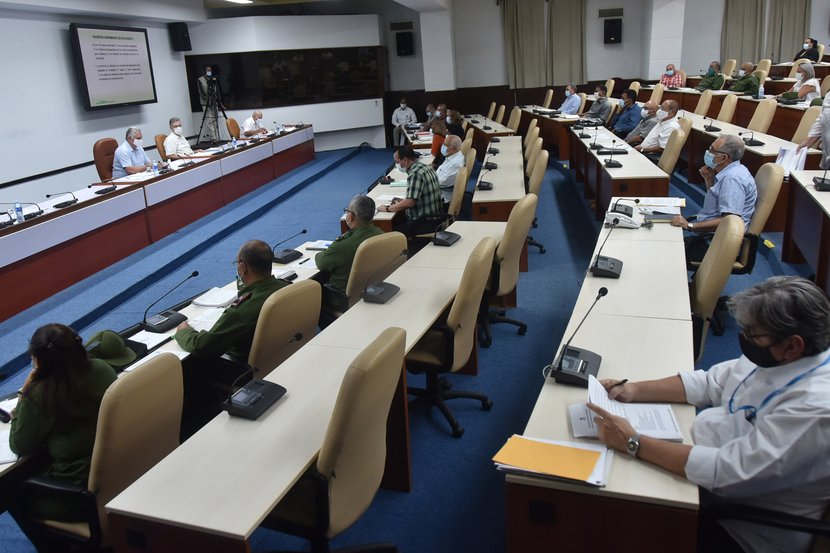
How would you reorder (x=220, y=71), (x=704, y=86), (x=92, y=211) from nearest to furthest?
1. (x=92, y=211)
2. (x=704, y=86)
3. (x=220, y=71)

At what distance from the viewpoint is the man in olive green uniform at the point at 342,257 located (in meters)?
3.79

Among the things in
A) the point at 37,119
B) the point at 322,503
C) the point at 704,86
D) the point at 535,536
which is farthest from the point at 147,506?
the point at 704,86

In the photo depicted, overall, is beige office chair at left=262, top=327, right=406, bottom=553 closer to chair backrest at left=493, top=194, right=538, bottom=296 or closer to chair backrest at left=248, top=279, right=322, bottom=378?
chair backrest at left=248, top=279, right=322, bottom=378

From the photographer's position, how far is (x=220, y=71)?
12305mm

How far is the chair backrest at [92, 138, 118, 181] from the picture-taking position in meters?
7.49

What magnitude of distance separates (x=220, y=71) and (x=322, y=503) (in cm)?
1201

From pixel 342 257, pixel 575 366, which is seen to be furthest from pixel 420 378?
pixel 575 366

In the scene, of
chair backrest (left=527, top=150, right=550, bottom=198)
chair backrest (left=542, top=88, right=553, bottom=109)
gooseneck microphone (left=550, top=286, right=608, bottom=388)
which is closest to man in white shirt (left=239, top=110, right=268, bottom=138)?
chair backrest (left=542, top=88, right=553, bottom=109)

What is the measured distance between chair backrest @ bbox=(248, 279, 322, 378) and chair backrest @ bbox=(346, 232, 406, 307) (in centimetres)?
54

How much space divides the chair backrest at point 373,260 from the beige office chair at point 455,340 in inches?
21.5

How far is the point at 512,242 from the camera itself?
3.76 meters

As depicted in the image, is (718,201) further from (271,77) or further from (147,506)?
(271,77)

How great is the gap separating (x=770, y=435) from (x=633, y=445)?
342mm

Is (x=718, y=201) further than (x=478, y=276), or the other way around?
(x=718, y=201)
